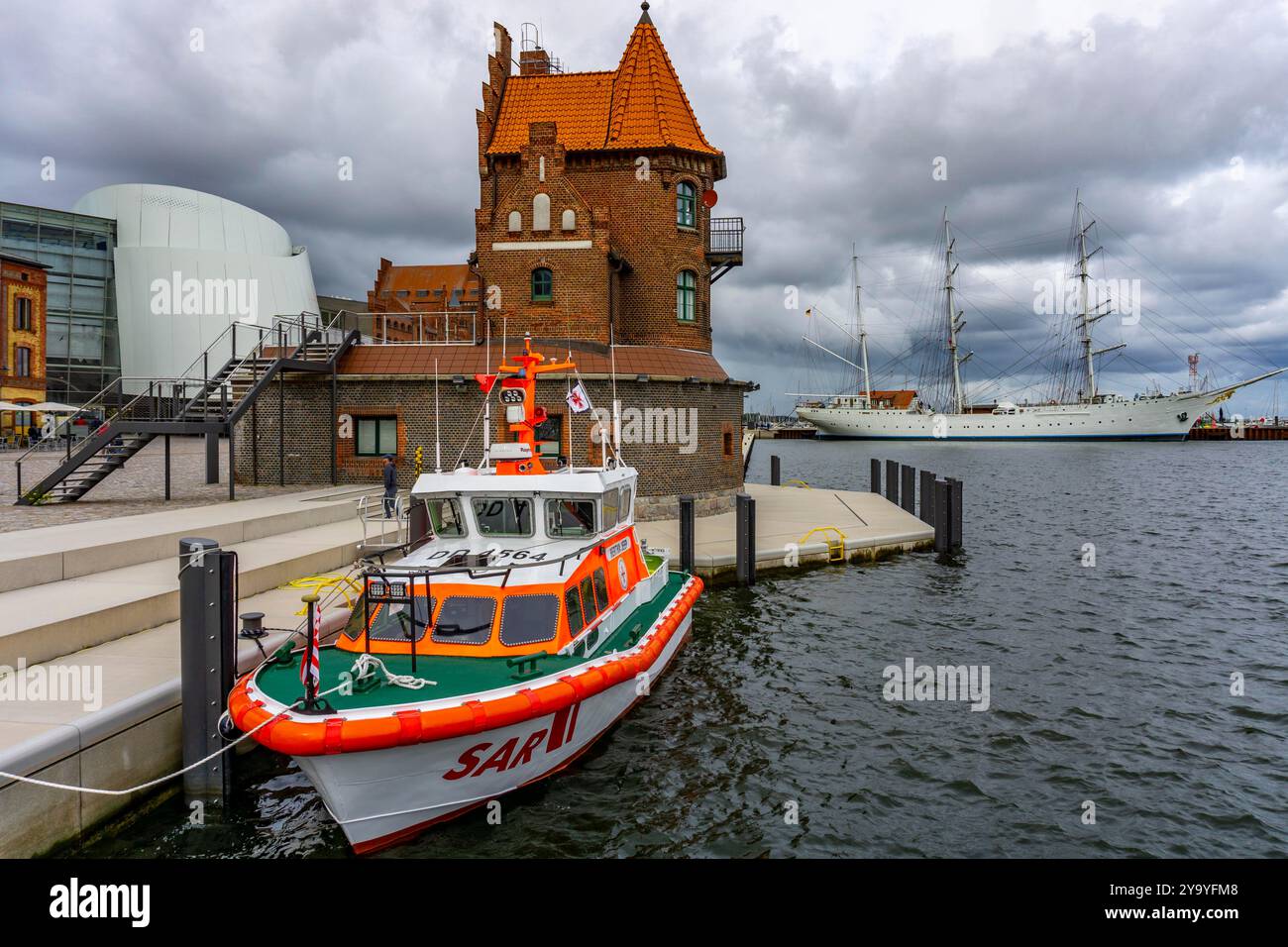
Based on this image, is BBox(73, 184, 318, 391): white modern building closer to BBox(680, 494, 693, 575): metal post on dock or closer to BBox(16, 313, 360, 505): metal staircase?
BBox(16, 313, 360, 505): metal staircase

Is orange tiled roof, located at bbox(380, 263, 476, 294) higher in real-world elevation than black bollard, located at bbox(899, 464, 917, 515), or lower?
higher

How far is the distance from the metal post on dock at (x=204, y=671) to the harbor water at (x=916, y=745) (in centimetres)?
35

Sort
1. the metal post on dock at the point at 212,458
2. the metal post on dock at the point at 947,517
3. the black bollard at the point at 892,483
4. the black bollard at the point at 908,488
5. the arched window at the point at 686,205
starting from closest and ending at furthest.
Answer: the metal post on dock at the point at 212,458
the metal post on dock at the point at 947,517
the arched window at the point at 686,205
the black bollard at the point at 908,488
the black bollard at the point at 892,483

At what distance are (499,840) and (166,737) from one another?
380 cm

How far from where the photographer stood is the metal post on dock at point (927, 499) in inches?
1009

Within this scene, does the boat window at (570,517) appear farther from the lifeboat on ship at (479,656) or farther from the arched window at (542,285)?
the arched window at (542,285)

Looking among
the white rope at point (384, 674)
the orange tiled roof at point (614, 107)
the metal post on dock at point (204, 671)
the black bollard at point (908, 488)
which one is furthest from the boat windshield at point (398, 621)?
the black bollard at point (908, 488)

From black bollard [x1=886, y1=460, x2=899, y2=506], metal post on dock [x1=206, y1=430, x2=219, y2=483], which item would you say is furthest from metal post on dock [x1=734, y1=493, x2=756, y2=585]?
black bollard [x1=886, y1=460, x2=899, y2=506]

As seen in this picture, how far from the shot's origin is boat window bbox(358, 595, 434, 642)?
9.18 metres

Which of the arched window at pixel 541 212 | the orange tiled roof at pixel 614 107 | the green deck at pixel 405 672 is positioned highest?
the orange tiled roof at pixel 614 107

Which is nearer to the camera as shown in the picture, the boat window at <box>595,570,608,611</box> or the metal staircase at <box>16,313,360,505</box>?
the boat window at <box>595,570,608,611</box>

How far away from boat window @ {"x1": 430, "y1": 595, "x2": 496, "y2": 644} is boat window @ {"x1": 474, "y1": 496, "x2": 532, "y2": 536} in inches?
71.8
